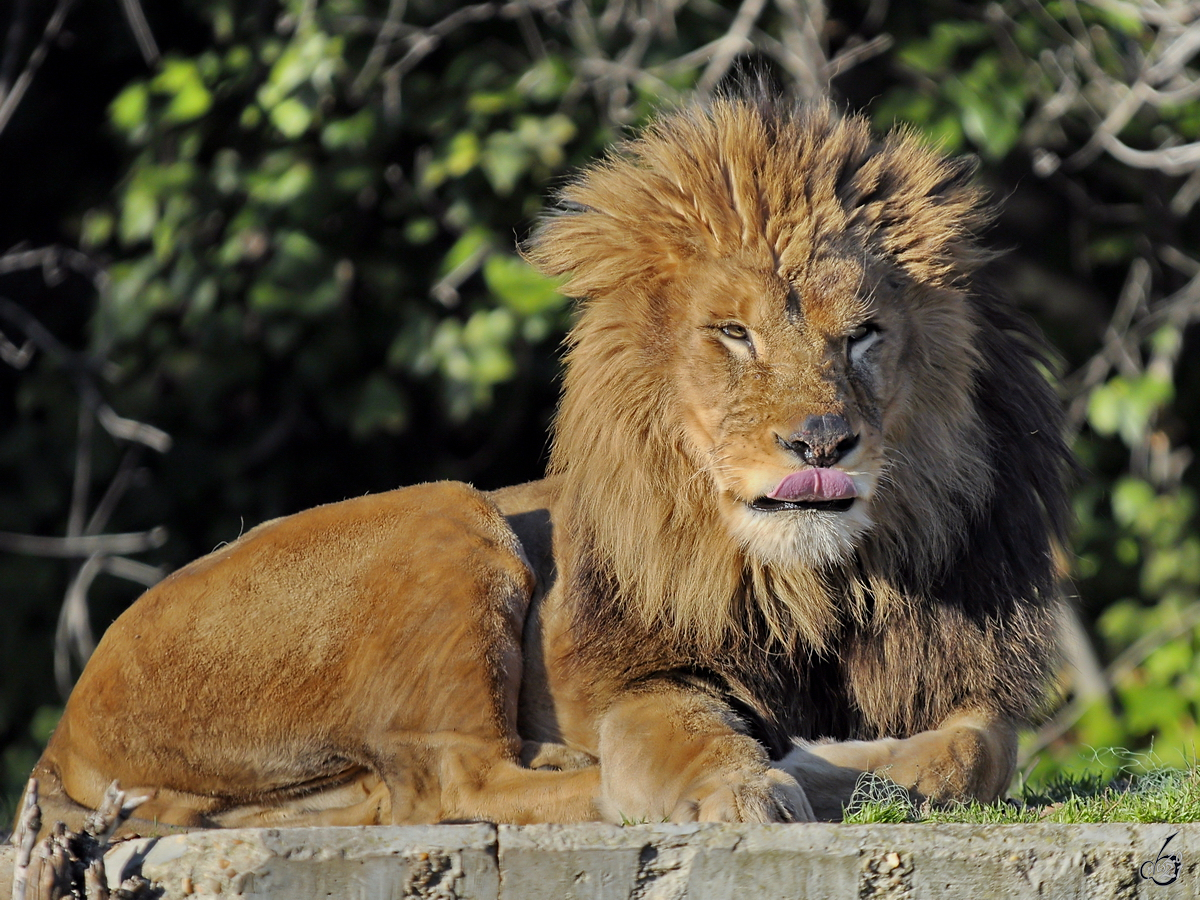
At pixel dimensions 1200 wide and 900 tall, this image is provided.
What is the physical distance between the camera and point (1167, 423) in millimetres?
5824

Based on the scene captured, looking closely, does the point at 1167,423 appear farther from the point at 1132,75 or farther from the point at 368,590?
the point at 368,590

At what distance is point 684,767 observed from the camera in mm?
2316

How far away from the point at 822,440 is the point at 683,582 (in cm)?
46

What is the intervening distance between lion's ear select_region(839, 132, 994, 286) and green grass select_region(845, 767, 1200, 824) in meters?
0.96

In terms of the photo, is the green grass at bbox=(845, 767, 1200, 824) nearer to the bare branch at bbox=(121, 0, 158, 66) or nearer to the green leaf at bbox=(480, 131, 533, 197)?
the green leaf at bbox=(480, 131, 533, 197)

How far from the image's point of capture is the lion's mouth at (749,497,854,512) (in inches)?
92.7

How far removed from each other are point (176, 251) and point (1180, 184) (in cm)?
380

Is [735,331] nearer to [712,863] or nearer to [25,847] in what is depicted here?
[712,863]

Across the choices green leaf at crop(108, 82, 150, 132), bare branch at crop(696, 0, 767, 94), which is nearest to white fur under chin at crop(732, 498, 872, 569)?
bare branch at crop(696, 0, 767, 94)

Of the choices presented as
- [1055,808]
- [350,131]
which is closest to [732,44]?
[350,131]

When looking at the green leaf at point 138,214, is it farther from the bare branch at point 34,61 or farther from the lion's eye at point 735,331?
the lion's eye at point 735,331

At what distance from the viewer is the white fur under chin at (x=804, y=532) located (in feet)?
7.79

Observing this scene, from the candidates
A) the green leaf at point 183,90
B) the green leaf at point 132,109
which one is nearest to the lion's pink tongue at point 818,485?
the green leaf at point 183,90

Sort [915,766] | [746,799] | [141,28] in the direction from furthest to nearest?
[141,28] → [915,766] → [746,799]
